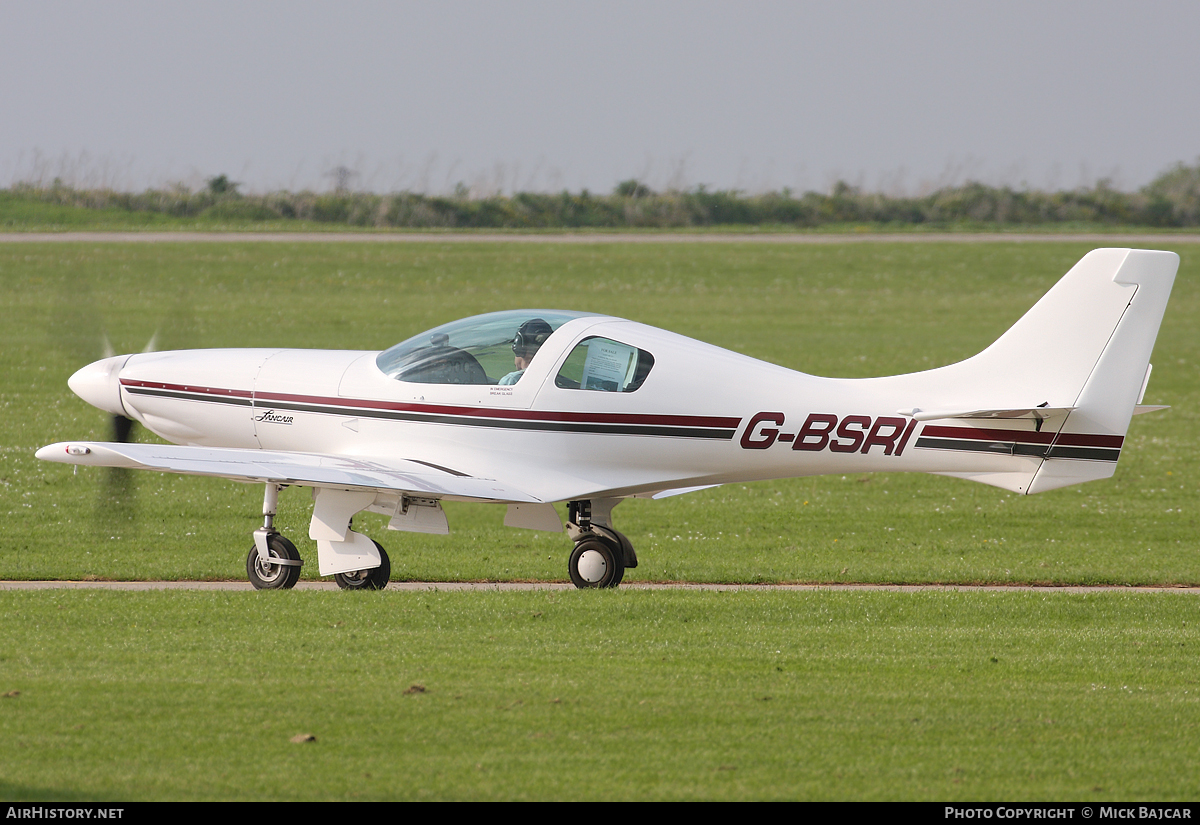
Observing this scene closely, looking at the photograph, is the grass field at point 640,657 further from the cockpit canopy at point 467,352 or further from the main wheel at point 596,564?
the cockpit canopy at point 467,352

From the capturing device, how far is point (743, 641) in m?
9.66

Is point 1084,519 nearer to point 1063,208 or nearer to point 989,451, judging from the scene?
point 989,451

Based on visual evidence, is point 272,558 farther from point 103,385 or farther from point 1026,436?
point 1026,436

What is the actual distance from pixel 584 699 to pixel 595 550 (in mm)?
4040

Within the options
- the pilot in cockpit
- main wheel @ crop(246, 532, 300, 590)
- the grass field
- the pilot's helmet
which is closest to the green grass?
the grass field

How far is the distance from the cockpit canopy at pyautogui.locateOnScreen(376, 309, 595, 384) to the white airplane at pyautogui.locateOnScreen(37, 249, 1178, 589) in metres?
0.02

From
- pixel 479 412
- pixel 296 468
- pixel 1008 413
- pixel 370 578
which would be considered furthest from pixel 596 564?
pixel 1008 413

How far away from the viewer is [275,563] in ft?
37.9

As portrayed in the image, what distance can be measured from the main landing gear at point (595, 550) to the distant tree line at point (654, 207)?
50325 millimetres

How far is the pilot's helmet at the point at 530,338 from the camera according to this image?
11.5m

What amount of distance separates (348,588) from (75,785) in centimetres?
544

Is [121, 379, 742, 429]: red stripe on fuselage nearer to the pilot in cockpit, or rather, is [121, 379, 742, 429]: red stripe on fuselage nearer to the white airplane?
the white airplane

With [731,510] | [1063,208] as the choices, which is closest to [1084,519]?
[731,510]

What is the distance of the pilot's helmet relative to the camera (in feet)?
37.8
